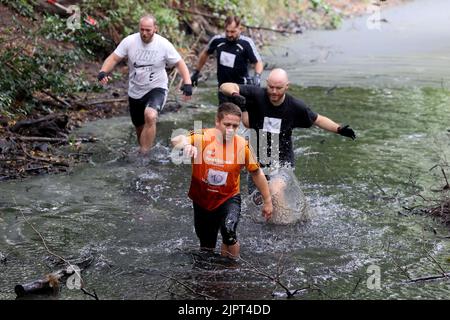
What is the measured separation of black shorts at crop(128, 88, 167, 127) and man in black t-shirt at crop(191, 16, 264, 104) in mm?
877

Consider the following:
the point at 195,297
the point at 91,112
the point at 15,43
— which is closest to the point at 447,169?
the point at 195,297

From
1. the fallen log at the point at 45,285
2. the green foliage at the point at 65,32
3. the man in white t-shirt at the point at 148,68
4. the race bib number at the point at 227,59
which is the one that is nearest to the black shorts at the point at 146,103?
the man in white t-shirt at the point at 148,68

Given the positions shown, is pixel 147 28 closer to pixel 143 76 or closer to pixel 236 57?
pixel 143 76

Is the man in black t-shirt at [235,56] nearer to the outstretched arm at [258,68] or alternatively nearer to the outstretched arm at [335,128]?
the outstretched arm at [258,68]

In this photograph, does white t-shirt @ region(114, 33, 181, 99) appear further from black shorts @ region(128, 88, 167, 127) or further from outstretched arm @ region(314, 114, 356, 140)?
outstretched arm @ region(314, 114, 356, 140)

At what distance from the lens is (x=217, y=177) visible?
6129 millimetres

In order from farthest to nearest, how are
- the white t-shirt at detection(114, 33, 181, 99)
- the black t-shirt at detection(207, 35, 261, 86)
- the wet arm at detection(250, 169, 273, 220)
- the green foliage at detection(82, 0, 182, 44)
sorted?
the green foliage at detection(82, 0, 182, 44) < the black t-shirt at detection(207, 35, 261, 86) < the white t-shirt at detection(114, 33, 181, 99) < the wet arm at detection(250, 169, 273, 220)

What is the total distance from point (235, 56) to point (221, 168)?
443 cm

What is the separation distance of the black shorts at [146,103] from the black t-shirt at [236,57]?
100 centimetres

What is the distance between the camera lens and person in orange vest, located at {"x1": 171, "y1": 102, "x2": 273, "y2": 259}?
235 inches

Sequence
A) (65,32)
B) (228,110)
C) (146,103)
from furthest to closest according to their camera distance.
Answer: (65,32)
(146,103)
(228,110)

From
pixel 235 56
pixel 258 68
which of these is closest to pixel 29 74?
pixel 235 56

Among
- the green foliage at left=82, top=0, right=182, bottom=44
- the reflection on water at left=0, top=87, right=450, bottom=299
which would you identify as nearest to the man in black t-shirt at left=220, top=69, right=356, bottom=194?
the reflection on water at left=0, top=87, right=450, bottom=299

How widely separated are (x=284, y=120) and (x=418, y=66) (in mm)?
11686
